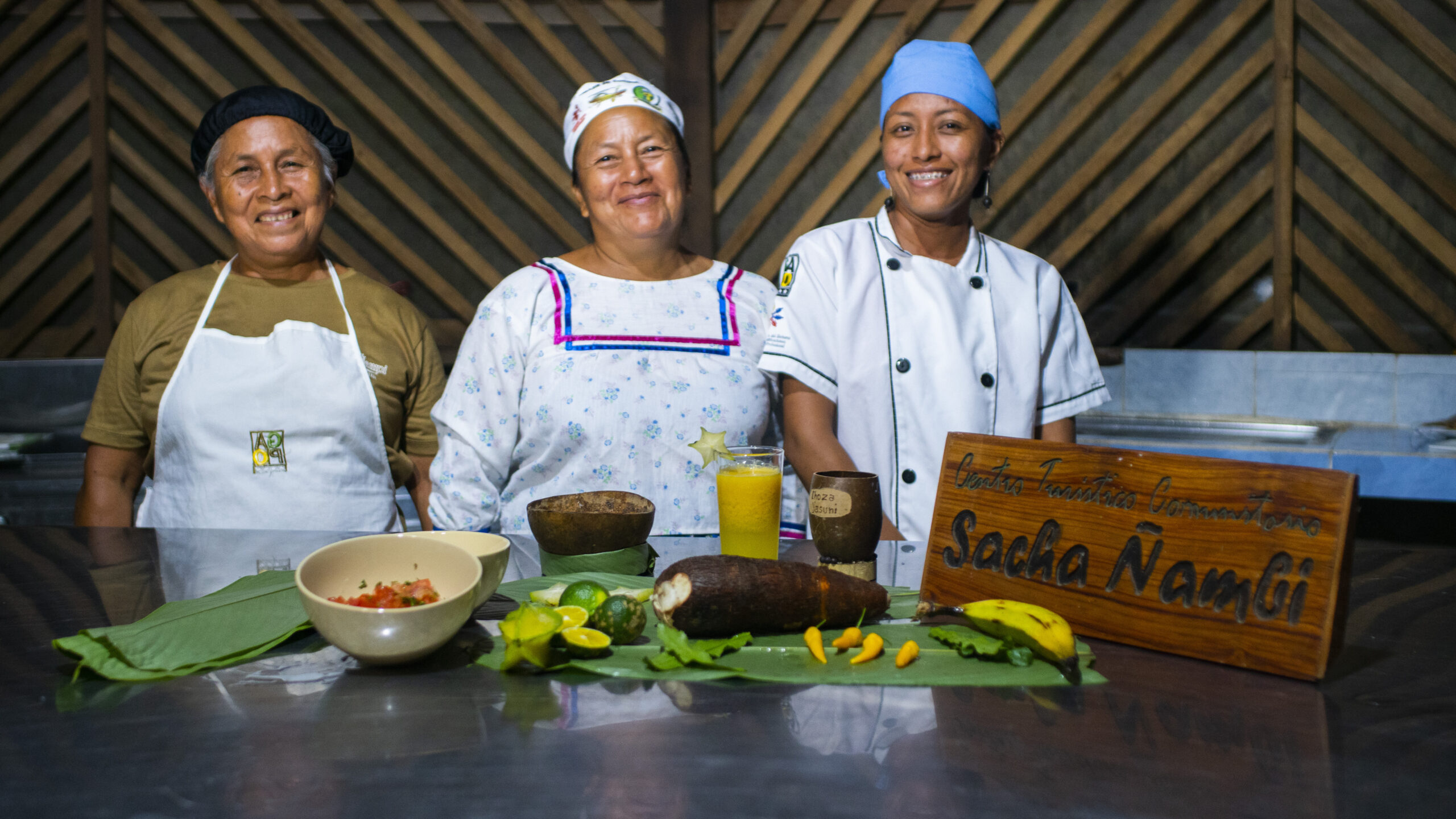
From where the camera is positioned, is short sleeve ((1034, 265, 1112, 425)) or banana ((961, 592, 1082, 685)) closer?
banana ((961, 592, 1082, 685))

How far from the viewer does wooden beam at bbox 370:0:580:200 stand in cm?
328

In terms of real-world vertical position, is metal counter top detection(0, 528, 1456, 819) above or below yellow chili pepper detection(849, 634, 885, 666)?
below

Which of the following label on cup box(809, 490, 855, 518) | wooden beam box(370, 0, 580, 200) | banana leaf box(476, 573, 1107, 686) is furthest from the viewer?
wooden beam box(370, 0, 580, 200)

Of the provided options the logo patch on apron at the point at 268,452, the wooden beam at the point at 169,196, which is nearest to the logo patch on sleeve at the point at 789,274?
the logo patch on apron at the point at 268,452

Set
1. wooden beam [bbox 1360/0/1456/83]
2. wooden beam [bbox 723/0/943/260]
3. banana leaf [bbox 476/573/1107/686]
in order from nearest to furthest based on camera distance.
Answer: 1. banana leaf [bbox 476/573/1107/686]
2. wooden beam [bbox 1360/0/1456/83]
3. wooden beam [bbox 723/0/943/260]

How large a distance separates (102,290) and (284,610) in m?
2.96

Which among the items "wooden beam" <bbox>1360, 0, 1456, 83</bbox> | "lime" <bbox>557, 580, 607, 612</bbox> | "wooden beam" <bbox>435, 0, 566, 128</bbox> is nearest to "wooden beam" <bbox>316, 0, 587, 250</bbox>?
"wooden beam" <bbox>435, 0, 566, 128</bbox>

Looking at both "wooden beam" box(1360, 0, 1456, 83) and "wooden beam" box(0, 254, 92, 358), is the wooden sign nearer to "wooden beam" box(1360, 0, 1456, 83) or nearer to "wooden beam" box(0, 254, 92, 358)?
"wooden beam" box(1360, 0, 1456, 83)

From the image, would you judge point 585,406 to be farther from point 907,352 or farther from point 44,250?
point 44,250

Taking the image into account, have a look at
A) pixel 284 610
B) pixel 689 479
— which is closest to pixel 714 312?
pixel 689 479

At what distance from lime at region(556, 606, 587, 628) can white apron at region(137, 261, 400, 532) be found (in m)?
0.87

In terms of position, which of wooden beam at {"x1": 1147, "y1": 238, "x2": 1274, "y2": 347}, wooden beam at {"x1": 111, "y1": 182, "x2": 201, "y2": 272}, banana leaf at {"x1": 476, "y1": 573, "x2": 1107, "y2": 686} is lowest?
banana leaf at {"x1": 476, "y1": 573, "x2": 1107, "y2": 686}

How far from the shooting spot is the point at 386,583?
0.79 meters

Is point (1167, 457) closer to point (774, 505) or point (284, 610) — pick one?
point (774, 505)
